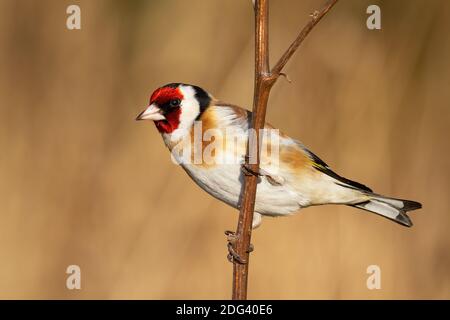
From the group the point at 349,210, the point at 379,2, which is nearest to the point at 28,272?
the point at 349,210

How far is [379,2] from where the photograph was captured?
12.1 ft

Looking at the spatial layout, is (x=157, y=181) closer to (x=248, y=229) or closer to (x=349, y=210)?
(x=349, y=210)

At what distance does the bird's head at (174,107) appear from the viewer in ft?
7.67

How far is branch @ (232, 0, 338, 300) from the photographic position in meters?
1.49

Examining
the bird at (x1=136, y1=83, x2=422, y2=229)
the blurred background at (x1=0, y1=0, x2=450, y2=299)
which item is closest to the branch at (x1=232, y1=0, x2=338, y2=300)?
the bird at (x1=136, y1=83, x2=422, y2=229)

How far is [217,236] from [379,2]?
1445 mm

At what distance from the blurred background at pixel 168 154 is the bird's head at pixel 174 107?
1071mm

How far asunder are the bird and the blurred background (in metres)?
0.94

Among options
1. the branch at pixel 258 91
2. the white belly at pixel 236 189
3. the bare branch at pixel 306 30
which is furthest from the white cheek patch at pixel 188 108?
the bare branch at pixel 306 30

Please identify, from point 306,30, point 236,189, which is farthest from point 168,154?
point 306,30

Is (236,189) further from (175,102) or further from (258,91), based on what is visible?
(258,91)

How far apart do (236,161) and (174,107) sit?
11.1 inches

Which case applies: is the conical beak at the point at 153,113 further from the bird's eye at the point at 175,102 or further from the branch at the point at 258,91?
the branch at the point at 258,91

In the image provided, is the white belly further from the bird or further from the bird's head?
the bird's head
